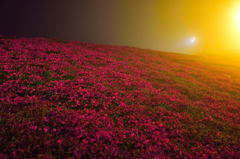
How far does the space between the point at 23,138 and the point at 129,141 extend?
4.11 meters

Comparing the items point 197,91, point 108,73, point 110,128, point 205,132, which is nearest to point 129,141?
point 110,128

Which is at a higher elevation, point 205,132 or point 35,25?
point 35,25


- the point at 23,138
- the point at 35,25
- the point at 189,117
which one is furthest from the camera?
the point at 35,25

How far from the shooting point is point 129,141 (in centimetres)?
567

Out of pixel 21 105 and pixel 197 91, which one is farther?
pixel 197 91

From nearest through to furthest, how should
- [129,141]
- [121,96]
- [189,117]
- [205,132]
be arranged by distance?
[129,141]
[205,132]
[189,117]
[121,96]

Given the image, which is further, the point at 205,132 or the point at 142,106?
the point at 142,106

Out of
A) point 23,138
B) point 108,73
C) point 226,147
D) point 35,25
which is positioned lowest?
point 226,147

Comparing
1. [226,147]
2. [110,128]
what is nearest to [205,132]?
[226,147]

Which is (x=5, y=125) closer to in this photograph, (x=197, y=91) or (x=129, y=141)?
(x=129, y=141)

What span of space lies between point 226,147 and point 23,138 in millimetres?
8893

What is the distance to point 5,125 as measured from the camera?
197 inches

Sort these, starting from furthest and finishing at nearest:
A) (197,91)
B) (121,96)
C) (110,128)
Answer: (197,91), (121,96), (110,128)

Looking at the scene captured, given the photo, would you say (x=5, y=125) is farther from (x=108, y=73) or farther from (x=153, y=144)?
(x=108, y=73)
